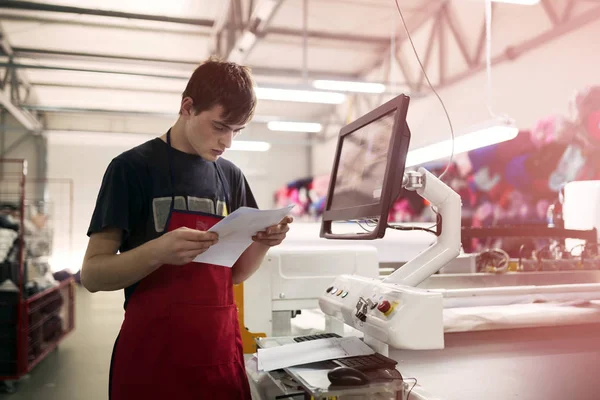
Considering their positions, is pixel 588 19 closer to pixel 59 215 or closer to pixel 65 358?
pixel 65 358

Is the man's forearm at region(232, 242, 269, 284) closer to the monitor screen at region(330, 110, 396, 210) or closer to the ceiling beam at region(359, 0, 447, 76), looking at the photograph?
the monitor screen at region(330, 110, 396, 210)

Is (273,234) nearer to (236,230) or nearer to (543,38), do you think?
(236,230)

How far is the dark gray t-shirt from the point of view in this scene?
111 cm

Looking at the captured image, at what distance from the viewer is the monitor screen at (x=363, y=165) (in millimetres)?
1186

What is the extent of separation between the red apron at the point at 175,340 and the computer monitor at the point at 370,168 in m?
0.41

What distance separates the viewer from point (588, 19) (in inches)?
169

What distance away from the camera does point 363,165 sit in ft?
4.36

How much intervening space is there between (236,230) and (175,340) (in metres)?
0.31

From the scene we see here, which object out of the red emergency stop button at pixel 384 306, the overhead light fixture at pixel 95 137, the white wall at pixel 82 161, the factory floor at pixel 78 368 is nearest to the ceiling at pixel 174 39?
the overhead light fixture at pixel 95 137

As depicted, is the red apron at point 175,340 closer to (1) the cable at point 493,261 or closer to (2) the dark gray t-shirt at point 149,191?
(2) the dark gray t-shirt at point 149,191

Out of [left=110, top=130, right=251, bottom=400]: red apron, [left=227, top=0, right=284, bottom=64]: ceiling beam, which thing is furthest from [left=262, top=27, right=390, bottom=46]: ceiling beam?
[left=110, top=130, right=251, bottom=400]: red apron

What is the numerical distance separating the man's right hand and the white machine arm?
1.38 ft

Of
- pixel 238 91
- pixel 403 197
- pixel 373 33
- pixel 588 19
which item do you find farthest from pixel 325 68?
pixel 238 91

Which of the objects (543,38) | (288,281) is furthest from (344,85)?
(288,281)
